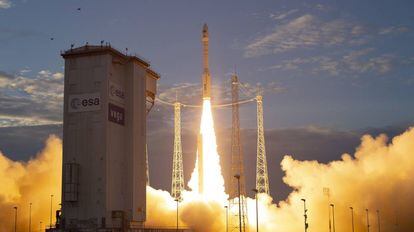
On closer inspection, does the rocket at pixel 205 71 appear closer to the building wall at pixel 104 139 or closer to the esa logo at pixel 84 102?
the building wall at pixel 104 139

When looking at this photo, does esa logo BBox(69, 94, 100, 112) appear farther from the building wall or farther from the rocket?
the rocket

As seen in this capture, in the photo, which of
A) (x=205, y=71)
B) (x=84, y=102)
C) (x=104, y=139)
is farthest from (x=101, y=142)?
(x=205, y=71)

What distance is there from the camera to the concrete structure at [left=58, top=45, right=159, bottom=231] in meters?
104

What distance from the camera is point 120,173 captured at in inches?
4247

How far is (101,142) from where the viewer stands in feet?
340

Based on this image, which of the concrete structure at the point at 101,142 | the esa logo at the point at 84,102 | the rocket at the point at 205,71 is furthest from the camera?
the rocket at the point at 205,71

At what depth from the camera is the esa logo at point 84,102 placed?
10475 centimetres

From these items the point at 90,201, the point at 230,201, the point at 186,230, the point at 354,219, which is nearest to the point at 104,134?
the point at 90,201

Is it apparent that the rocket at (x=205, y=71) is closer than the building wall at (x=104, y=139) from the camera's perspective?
No

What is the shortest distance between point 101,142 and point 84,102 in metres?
7.77

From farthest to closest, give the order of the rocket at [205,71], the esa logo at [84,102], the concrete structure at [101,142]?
1. the rocket at [205,71]
2. the esa logo at [84,102]
3. the concrete structure at [101,142]

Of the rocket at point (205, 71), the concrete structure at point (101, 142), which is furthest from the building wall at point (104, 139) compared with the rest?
the rocket at point (205, 71)

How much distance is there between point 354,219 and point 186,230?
157 ft

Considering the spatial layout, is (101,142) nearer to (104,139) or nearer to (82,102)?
(104,139)
